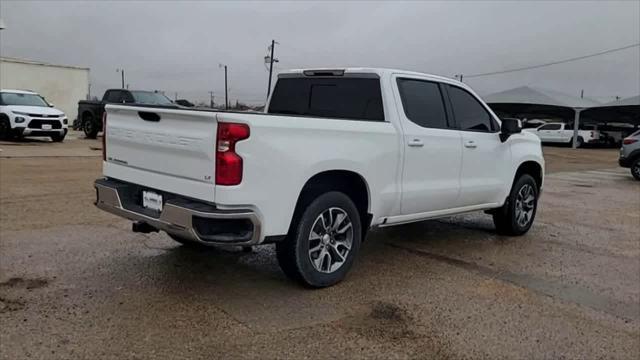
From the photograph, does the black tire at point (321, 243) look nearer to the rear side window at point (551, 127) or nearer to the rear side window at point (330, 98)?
the rear side window at point (330, 98)

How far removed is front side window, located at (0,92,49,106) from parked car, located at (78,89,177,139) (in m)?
2.07

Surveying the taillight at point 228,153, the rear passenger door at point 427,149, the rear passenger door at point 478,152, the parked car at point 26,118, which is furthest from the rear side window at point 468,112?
the parked car at point 26,118

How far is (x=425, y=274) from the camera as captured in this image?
530 cm

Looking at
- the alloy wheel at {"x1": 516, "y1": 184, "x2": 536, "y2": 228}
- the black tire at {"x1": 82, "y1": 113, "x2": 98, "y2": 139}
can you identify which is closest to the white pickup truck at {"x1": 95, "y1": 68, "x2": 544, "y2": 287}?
the alloy wheel at {"x1": 516, "y1": 184, "x2": 536, "y2": 228}

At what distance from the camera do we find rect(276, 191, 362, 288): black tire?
4.43 metres

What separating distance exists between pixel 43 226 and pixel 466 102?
4.99m

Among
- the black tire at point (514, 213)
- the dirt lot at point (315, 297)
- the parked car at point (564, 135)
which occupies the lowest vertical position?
the dirt lot at point (315, 297)

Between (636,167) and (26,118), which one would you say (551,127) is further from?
(26,118)

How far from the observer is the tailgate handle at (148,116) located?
4.38 m

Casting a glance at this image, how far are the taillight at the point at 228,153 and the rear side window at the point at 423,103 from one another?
2.03 m

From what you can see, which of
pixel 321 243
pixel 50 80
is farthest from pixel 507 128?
pixel 50 80

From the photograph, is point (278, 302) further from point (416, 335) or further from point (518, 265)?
point (518, 265)

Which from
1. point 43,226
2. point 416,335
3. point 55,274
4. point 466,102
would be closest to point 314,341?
point 416,335

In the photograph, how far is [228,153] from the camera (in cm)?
387
